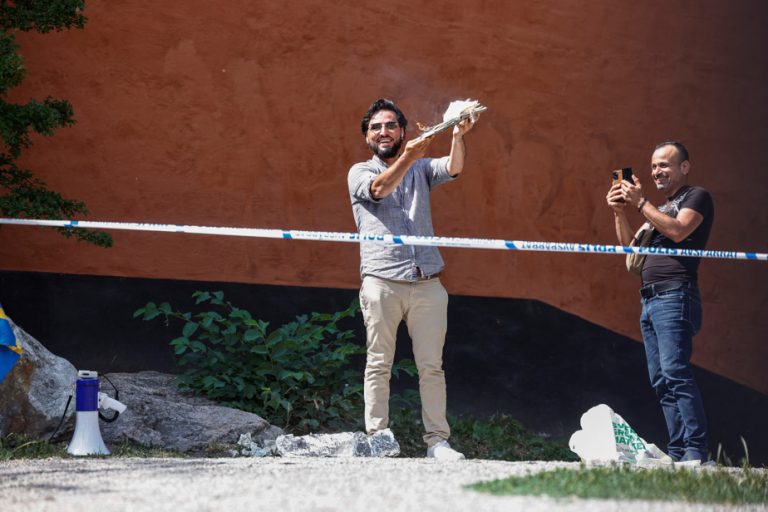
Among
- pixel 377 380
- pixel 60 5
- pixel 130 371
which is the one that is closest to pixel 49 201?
pixel 60 5

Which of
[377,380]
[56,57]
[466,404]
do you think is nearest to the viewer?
[377,380]

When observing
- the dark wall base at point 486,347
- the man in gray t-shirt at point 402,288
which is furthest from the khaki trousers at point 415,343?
the dark wall base at point 486,347

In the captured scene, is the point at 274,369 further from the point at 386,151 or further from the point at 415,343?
the point at 386,151

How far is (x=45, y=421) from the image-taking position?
5250mm

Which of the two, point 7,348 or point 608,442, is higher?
point 7,348

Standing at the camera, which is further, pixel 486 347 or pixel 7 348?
pixel 486 347

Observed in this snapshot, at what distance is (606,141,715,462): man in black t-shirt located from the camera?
4.88 meters

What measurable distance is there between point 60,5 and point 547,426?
3.71 m

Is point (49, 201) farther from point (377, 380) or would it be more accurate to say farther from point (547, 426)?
point (547, 426)

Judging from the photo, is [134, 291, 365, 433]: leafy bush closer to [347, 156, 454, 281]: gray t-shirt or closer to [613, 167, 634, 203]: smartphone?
[347, 156, 454, 281]: gray t-shirt

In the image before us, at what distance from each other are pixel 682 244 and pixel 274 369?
7.67 feet

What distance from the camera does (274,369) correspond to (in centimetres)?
624

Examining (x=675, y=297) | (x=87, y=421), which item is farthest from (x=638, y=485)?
(x=87, y=421)

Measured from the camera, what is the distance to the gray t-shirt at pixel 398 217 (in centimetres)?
500
